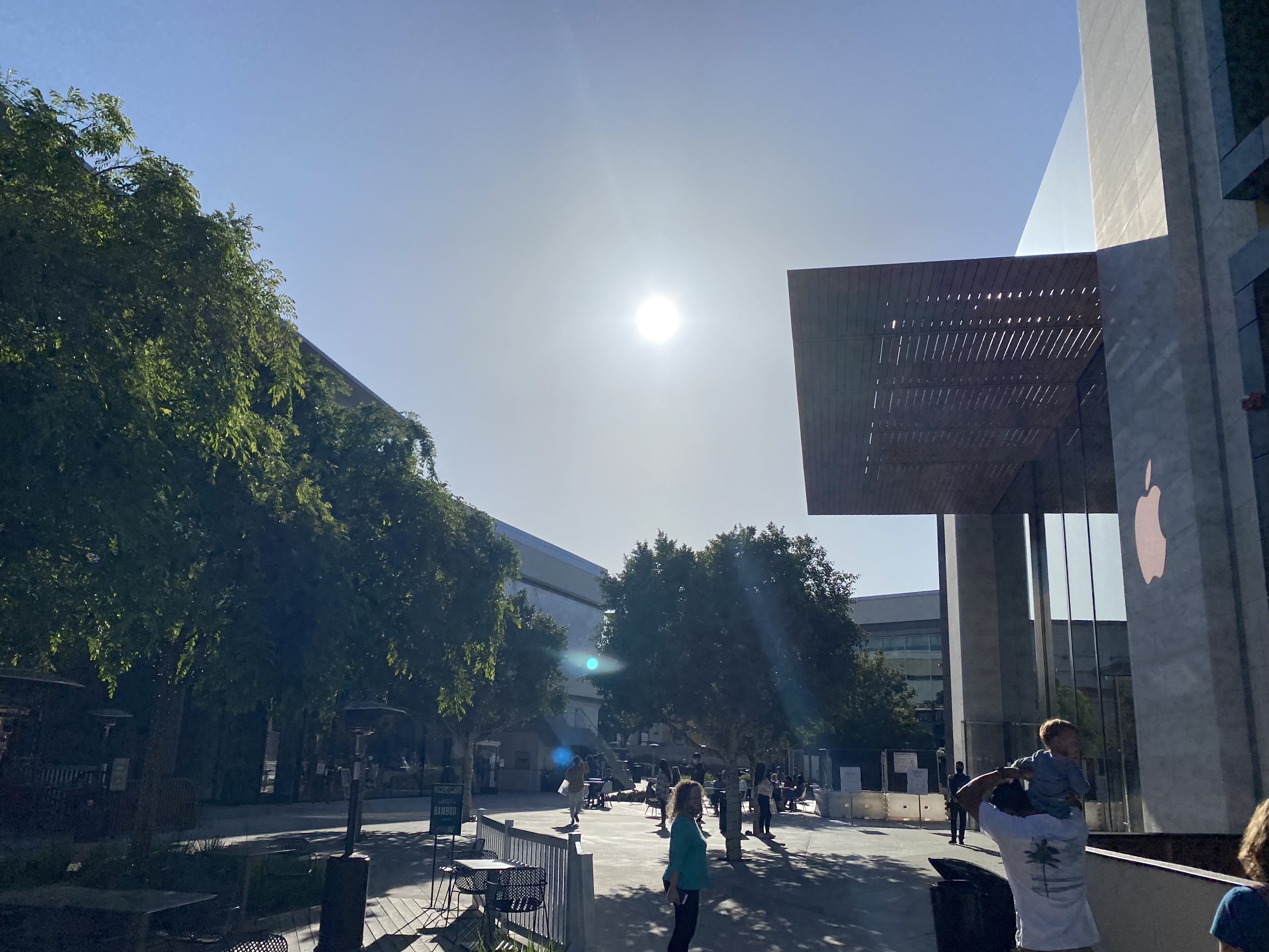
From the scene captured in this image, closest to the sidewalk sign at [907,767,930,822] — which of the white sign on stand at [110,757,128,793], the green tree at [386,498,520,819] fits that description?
the green tree at [386,498,520,819]

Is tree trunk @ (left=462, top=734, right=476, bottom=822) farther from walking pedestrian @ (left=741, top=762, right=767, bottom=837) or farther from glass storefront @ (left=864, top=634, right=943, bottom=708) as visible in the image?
glass storefront @ (left=864, top=634, right=943, bottom=708)

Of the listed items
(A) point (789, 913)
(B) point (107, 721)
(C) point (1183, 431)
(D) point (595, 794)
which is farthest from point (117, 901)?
(D) point (595, 794)

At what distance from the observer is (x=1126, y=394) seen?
43.8 ft

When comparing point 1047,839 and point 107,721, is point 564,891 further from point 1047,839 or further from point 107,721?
point 107,721

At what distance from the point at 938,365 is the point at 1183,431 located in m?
6.68

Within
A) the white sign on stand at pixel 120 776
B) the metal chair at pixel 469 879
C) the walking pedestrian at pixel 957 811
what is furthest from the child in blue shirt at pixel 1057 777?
the white sign on stand at pixel 120 776

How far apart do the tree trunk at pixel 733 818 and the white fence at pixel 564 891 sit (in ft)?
25.3

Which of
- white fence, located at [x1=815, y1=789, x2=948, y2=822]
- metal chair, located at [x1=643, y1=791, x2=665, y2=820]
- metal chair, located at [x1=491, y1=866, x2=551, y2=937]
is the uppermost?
metal chair, located at [x1=491, y1=866, x2=551, y2=937]

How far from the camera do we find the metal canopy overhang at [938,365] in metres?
15.1

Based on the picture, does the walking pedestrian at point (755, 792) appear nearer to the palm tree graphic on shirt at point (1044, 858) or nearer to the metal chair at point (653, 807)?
the metal chair at point (653, 807)

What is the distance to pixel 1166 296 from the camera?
39.8 feet

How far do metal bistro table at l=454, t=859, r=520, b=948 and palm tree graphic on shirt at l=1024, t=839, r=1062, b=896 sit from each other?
649 centimetres

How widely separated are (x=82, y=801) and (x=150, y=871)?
41.9ft

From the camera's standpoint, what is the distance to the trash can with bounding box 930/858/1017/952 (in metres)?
7.30
